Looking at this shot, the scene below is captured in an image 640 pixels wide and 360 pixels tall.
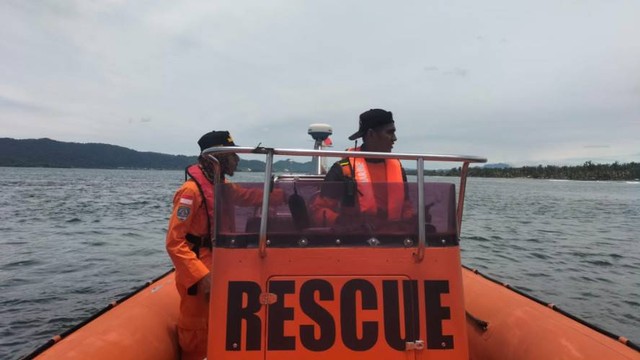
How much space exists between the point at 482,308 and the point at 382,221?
2166 millimetres

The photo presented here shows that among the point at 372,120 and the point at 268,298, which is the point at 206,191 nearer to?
the point at 268,298

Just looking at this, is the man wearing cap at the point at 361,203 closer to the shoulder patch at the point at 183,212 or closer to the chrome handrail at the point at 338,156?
the chrome handrail at the point at 338,156

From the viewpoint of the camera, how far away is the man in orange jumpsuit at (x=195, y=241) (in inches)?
121

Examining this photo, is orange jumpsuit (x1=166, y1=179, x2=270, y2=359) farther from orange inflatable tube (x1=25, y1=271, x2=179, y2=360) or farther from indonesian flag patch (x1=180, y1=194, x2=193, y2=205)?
orange inflatable tube (x1=25, y1=271, x2=179, y2=360)

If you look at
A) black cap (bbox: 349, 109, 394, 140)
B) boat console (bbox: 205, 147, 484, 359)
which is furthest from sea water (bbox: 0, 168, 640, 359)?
black cap (bbox: 349, 109, 394, 140)

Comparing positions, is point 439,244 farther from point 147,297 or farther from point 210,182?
point 147,297

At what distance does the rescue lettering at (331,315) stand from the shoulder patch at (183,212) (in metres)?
0.80

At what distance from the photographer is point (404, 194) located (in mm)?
2709

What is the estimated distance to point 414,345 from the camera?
2.51 metres

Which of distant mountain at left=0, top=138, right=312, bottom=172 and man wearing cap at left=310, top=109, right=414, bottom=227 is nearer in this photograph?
man wearing cap at left=310, top=109, right=414, bottom=227

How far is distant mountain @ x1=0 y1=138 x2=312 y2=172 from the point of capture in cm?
15125

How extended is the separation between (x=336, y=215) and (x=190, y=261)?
105cm

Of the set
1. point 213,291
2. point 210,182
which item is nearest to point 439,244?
point 213,291

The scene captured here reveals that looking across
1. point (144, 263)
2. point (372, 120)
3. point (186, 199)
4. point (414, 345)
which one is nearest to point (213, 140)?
point (186, 199)
